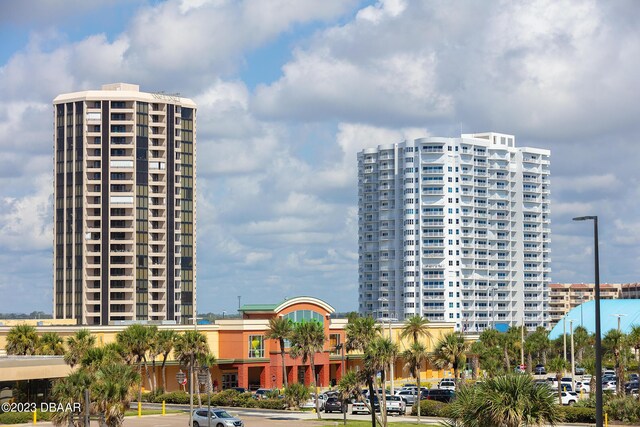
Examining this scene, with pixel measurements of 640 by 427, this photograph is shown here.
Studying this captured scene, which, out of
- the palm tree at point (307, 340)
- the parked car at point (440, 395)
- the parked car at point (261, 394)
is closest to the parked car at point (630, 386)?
the parked car at point (440, 395)

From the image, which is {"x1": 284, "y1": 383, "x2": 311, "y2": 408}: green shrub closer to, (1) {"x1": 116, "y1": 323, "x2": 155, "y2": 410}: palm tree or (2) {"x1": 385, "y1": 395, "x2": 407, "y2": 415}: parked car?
(2) {"x1": 385, "y1": 395, "x2": 407, "y2": 415}: parked car

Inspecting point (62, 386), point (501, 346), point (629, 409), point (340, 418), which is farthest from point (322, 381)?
point (62, 386)

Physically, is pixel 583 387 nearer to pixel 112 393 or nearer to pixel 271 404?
pixel 271 404

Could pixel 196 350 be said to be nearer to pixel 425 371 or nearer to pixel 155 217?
pixel 425 371

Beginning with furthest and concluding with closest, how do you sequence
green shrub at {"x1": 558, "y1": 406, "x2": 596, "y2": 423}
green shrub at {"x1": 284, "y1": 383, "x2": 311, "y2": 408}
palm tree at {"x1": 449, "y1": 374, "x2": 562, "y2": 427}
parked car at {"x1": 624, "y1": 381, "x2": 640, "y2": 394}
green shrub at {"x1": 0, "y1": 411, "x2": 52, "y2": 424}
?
1. parked car at {"x1": 624, "y1": 381, "x2": 640, "y2": 394}
2. green shrub at {"x1": 284, "y1": 383, "x2": 311, "y2": 408}
3. green shrub at {"x1": 558, "y1": 406, "x2": 596, "y2": 423}
4. green shrub at {"x1": 0, "y1": 411, "x2": 52, "y2": 424}
5. palm tree at {"x1": 449, "y1": 374, "x2": 562, "y2": 427}

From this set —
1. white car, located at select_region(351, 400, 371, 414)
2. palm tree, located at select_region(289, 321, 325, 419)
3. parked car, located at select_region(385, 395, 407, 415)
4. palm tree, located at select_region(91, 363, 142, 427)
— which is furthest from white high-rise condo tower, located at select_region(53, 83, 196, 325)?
palm tree, located at select_region(91, 363, 142, 427)

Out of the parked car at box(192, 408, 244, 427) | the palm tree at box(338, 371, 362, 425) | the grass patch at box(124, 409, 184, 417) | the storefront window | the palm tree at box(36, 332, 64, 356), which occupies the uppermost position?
the palm tree at box(36, 332, 64, 356)

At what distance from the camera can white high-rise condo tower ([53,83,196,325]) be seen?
17388 centimetres

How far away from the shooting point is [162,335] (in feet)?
353

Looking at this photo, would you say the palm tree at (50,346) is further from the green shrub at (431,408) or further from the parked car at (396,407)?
the green shrub at (431,408)

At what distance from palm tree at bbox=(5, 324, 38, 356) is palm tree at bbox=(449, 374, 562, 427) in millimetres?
65369

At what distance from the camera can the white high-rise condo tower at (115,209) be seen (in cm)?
17388

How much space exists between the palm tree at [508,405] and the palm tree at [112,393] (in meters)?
21.2

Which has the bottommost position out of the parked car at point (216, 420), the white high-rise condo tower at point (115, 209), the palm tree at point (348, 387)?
the parked car at point (216, 420)
